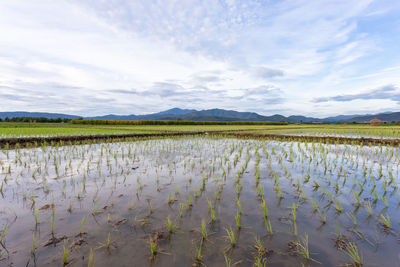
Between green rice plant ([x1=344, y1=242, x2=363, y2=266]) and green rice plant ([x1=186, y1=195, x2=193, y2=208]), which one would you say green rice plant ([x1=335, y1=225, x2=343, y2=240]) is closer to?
green rice plant ([x1=344, y1=242, x2=363, y2=266])

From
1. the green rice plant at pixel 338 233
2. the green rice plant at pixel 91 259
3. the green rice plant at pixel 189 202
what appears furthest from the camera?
the green rice plant at pixel 189 202

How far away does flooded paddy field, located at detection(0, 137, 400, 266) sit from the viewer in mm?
1913

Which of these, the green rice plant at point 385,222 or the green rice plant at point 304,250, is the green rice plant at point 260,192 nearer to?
the green rice plant at point 304,250

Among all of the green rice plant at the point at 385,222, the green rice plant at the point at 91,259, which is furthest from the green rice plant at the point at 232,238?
the green rice plant at the point at 385,222

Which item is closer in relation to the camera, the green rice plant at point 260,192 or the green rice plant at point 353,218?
the green rice plant at point 353,218

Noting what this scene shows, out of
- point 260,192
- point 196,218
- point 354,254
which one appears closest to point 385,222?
point 354,254

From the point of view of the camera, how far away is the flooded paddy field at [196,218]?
1.91 metres

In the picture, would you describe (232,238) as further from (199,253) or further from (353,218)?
(353,218)

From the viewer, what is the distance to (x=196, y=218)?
2.66 metres

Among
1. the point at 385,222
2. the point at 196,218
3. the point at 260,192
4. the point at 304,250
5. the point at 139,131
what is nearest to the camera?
the point at 304,250

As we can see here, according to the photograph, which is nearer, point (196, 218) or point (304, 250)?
point (304, 250)

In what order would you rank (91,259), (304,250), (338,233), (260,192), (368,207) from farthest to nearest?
(260,192), (368,207), (338,233), (304,250), (91,259)

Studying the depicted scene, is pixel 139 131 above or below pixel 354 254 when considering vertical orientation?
above

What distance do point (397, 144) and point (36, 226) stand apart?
598 inches
